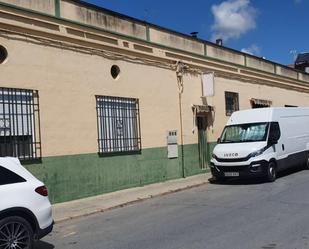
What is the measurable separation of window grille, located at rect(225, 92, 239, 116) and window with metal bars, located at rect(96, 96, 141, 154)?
673cm

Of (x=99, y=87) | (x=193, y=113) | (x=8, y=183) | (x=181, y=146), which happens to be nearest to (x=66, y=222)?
(x=8, y=183)

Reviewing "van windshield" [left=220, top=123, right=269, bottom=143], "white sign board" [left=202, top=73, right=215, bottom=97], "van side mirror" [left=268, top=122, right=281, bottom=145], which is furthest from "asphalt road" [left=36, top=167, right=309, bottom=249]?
"white sign board" [left=202, top=73, right=215, bottom=97]

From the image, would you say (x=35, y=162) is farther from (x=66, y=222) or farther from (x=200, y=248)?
(x=200, y=248)

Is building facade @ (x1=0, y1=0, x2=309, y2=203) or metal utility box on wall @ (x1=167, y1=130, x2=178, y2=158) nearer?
building facade @ (x1=0, y1=0, x2=309, y2=203)

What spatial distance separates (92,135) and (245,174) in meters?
4.80

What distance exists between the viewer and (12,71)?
1149 cm

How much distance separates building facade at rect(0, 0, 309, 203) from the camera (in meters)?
11.8

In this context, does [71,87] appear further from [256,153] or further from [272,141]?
[272,141]

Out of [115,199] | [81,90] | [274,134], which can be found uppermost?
[81,90]

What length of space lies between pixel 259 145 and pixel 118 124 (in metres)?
4.38

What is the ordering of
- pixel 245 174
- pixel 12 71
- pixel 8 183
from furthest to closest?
pixel 245 174, pixel 12 71, pixel 8 183

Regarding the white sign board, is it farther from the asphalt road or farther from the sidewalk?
the asphalt road

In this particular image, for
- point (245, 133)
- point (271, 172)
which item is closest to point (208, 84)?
point (245, 133)

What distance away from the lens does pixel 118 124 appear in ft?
48.9
